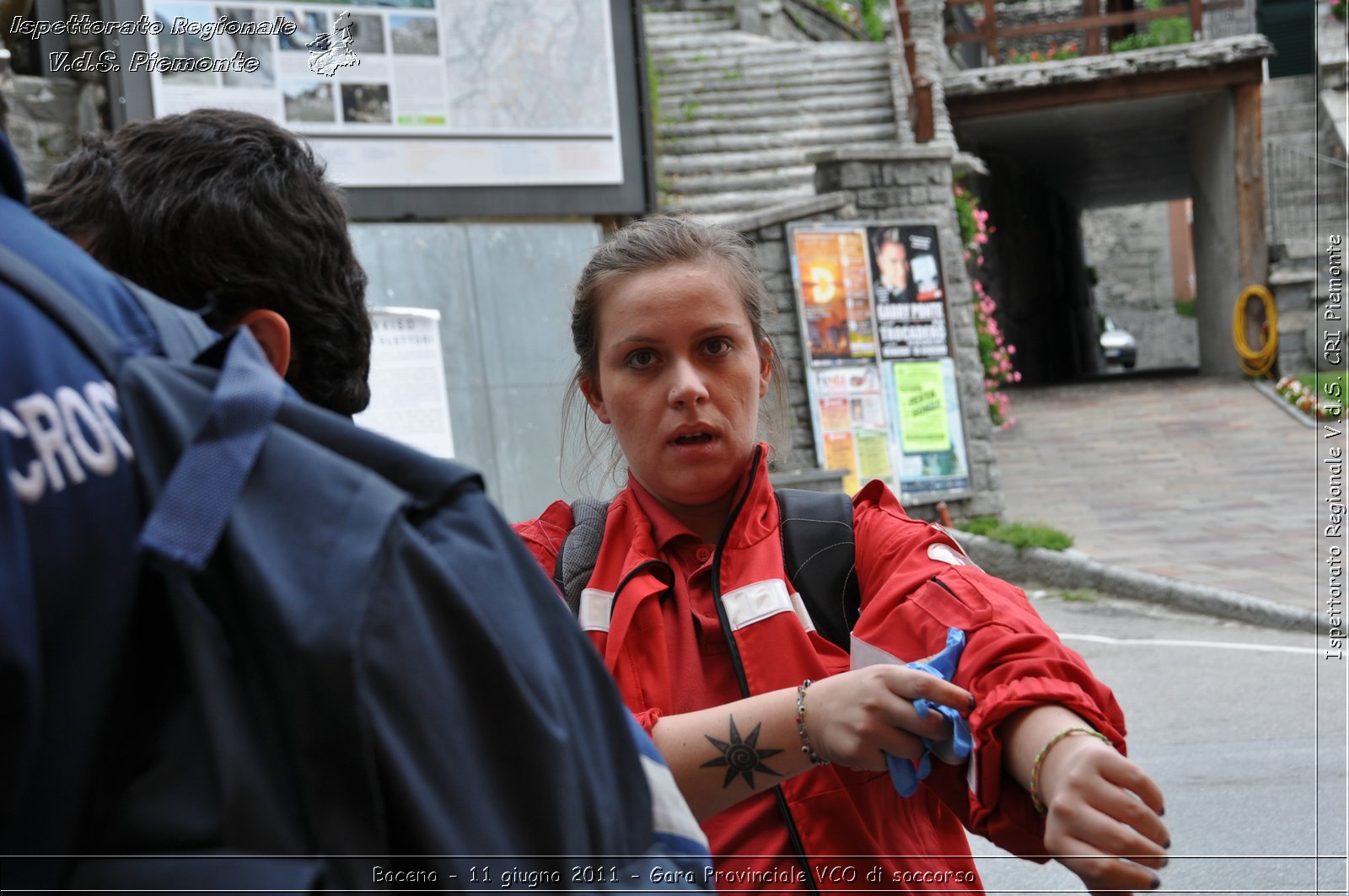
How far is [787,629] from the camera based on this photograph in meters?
1.69

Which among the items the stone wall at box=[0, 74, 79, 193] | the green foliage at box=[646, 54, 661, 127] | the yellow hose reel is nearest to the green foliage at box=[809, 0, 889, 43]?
the green foliage at box=[646, 54, 661, 127]

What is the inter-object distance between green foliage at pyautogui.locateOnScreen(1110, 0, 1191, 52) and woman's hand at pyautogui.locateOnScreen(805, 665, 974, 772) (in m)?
17.6

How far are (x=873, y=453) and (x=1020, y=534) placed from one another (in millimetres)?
1243

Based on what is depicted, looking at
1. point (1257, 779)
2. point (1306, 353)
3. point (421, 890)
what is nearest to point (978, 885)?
point (421, 890)

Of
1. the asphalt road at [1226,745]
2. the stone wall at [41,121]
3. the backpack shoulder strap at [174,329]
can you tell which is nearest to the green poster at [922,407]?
the asphalt road at [1226,745]

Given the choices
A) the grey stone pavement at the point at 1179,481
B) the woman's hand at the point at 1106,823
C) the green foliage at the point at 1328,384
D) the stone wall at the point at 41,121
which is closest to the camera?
the woman's hand at the point at 1106,823

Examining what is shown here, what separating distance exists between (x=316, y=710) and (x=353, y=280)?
842mm

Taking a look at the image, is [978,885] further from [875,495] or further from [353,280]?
[353,280]

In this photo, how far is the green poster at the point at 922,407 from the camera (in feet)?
Result: 32.1

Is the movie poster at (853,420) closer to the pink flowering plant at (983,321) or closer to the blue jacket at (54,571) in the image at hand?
the pink flowering plant at (983,321)

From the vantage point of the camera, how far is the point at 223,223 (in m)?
1.42

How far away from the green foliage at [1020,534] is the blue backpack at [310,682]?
8.53m

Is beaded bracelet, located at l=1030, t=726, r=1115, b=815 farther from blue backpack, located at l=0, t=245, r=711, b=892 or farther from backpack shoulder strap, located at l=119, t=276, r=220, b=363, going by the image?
backpack shoulder strap, located at l=119, t=276, r=220, b=363

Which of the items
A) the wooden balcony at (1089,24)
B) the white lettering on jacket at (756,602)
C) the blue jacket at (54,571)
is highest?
the wooden balcony at (1089,24)
